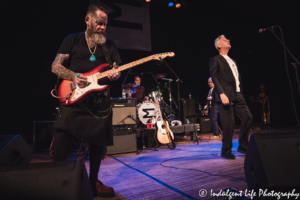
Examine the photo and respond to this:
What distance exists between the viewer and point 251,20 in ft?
31.0

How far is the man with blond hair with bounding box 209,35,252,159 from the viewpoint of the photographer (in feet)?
10.4

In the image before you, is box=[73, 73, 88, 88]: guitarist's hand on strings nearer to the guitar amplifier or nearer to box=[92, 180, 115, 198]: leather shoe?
box=[92, 180, 115, 198]: leather shoe

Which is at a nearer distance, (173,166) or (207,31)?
(173,166)

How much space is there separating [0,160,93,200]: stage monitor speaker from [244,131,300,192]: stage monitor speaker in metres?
1.06

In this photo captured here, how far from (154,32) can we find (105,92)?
674 centimetres

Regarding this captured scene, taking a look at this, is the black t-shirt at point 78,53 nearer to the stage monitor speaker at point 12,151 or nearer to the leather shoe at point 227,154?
the stage monitor speaker at point 12,151

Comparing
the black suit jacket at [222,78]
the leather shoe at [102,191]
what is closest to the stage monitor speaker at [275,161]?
the leather shoe at [102,191]

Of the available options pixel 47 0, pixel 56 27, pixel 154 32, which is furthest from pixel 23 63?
pixel 154 32

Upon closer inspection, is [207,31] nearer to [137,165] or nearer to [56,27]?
[56,27]

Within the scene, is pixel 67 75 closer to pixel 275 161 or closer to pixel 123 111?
pixel 275 161

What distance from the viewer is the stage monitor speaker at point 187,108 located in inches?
298

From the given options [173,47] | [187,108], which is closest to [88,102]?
[187,108]

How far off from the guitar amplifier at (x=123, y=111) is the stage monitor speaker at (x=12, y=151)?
2.41 m

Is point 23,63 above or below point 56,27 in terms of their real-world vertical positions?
below
